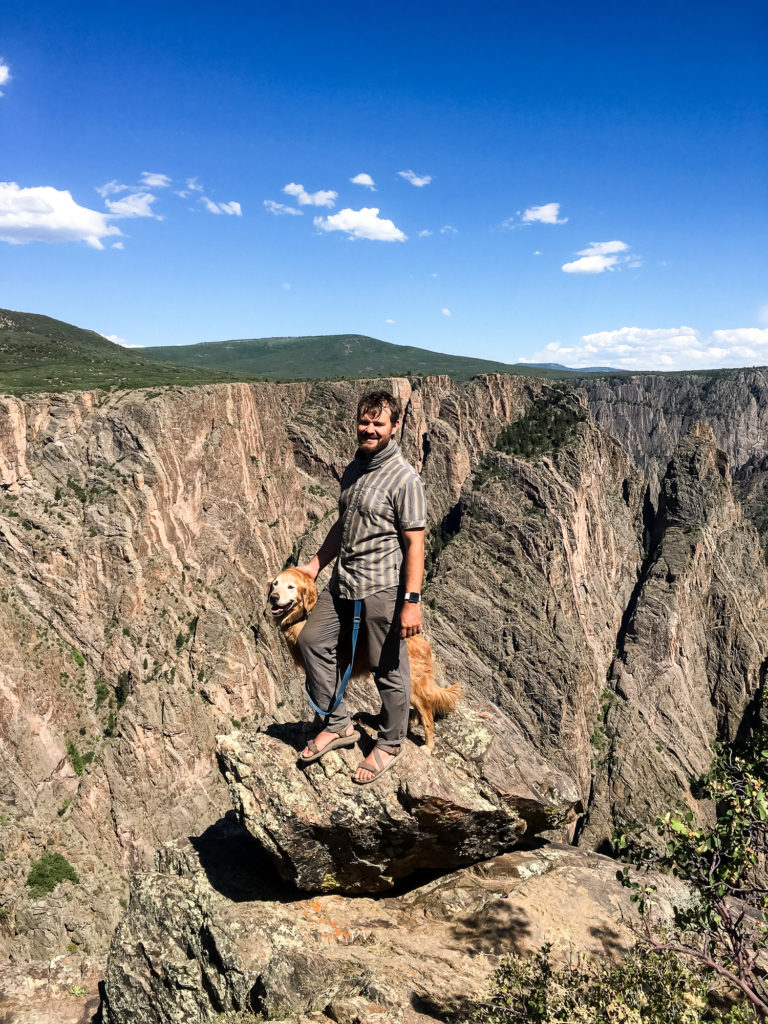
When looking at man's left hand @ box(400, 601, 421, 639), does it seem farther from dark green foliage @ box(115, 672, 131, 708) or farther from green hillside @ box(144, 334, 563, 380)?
green hillside @ box(144, 334, 563, 380)

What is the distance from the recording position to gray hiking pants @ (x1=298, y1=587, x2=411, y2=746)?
26.3 ft

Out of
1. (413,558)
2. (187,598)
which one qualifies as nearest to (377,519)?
(413,558)

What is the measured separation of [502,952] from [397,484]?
274 inches

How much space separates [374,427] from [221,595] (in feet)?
191

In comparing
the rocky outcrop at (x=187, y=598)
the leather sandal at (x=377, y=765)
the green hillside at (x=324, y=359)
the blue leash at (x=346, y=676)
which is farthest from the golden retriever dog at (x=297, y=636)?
the green hillside at (x=324, y=359)

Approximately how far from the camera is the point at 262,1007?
8047 millimetres

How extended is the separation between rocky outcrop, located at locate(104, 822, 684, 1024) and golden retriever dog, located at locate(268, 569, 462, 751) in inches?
108

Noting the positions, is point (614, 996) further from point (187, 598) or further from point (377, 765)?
point (187, 598)

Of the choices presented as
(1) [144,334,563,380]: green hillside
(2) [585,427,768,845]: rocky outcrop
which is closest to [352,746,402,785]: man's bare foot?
(2) [585,427,768,845]: rocky outcrop

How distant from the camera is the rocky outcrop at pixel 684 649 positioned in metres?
72.4

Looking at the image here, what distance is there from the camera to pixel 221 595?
2462 inches

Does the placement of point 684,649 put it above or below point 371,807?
below

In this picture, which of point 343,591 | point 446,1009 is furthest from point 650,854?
point 343,591

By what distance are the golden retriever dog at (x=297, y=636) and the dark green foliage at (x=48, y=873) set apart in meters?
45.9
